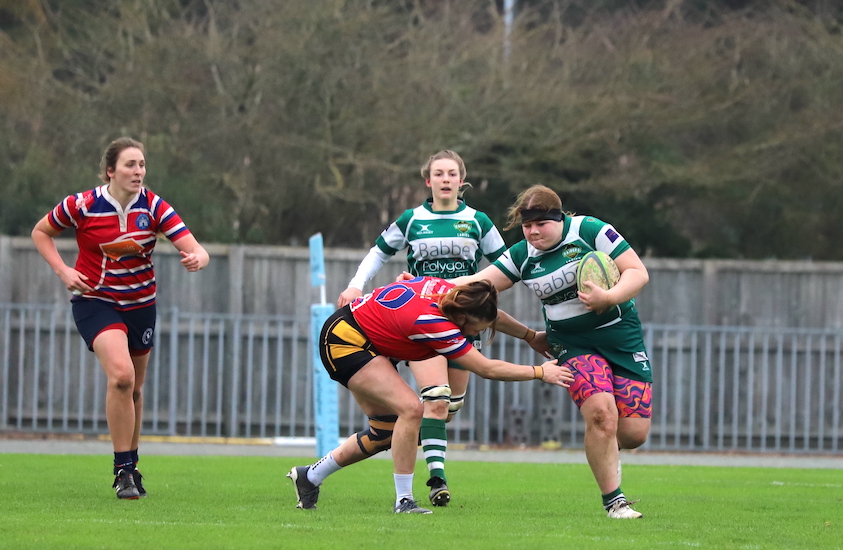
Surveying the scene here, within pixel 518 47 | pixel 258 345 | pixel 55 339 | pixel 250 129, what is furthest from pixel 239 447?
pixel 518 47

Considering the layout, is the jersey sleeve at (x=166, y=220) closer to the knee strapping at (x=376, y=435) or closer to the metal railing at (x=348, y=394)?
the knee strapping at (x=376, y=435)

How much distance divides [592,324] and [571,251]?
42 centimetres

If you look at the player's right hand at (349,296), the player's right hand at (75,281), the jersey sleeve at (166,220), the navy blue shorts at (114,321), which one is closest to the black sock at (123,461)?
the navy blue shorts at (114,321)

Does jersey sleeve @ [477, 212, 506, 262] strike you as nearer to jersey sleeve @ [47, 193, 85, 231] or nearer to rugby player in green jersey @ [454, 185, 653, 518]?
rugby player in green jersey @ [454, 185, 653, 518]

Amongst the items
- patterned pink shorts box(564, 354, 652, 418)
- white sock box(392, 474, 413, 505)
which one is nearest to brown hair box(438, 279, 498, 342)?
patterned pink shorts box(564, 354, 652, 418)

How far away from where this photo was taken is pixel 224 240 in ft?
50.9

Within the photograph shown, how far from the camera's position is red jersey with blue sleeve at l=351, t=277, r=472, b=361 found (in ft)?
19.3

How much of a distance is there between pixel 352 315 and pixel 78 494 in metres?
2.25

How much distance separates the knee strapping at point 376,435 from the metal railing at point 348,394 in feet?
22.3

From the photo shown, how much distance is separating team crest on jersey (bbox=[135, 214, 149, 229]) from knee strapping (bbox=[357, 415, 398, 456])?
1.83m

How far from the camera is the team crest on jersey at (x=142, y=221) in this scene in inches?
274

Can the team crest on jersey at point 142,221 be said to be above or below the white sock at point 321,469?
above

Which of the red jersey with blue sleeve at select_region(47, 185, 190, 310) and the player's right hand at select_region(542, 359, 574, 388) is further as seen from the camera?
the red jersey with blue sleeve at select_region(47, 185, 190, 310)

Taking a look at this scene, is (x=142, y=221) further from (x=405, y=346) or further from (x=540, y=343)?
(x=540, y=343)
